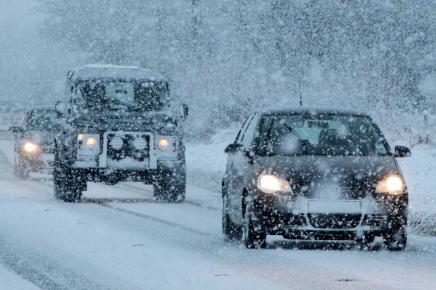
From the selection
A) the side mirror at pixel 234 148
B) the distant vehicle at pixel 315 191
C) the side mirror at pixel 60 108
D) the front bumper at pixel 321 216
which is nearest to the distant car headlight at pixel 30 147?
the side mirror at pixel 60 108

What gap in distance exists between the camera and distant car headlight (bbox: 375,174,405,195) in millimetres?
12219

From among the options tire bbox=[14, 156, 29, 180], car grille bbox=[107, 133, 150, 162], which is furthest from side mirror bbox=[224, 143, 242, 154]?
tire bbox=[14, 156, 29, 180]

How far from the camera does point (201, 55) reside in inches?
1863

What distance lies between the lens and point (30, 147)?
25.8 meters

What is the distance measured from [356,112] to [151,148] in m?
6.61

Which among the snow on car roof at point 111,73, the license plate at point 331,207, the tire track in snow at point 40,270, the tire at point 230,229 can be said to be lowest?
the tire track in snow at point 40,270

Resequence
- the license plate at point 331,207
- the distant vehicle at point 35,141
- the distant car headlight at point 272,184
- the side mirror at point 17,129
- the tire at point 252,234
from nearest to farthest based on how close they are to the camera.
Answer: the license plate at point 331,207 → the distant car headlight at point 272,184 → the tire at point 252,234 → the distant vehicle at point 35,141 → the side mirror at point 17,129

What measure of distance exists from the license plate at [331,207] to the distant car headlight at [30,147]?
14.5m

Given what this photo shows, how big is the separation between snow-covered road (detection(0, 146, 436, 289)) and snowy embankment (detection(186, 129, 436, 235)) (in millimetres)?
1272

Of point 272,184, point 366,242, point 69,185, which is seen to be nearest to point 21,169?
point 69,185

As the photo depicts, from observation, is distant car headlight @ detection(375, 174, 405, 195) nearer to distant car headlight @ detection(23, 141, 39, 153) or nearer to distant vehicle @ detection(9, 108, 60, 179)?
distant vehicle @ detection(9, 108, 60, 179)

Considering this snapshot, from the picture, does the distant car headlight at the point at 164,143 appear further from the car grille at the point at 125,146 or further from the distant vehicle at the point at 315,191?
the distant vehicle at the point at 315,191

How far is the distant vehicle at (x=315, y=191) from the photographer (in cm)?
1198

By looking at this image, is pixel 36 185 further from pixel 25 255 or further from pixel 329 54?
pixel 329 54
